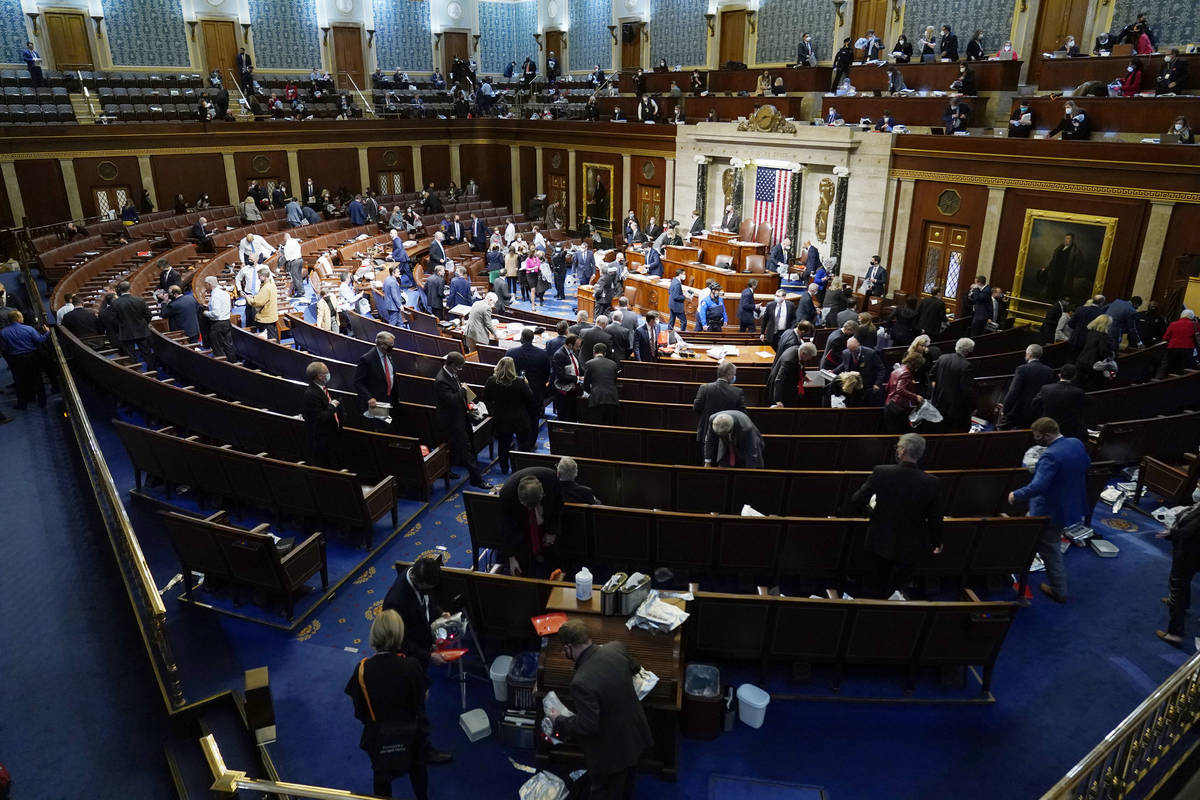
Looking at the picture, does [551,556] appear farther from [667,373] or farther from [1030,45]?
[1030,45]

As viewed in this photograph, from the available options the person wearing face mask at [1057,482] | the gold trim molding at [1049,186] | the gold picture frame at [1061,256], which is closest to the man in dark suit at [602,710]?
the person wearing face mask at [1057,482]

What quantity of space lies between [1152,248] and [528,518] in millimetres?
12453

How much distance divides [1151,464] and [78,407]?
1068 centimetres

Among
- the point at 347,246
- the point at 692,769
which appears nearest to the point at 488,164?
the point at 347,246

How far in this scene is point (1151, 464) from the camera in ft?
25.2

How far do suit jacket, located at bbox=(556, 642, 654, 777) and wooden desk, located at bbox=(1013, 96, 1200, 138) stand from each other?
13861 mm

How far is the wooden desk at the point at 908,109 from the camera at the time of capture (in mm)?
15797

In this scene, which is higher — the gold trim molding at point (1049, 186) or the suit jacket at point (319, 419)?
the gold trim molding at point (1049, 186)

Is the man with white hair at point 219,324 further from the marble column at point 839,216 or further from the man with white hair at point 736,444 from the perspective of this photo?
the marble column at point 839,216

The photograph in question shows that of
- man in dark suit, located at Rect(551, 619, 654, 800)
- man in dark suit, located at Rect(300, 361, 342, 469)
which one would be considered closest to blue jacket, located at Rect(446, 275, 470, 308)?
man in dark suit, located at Rect(300, 361, 342, 469)

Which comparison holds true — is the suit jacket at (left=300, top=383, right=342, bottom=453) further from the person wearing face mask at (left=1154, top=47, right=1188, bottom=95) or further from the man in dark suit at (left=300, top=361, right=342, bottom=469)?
the person wearing face mask at (left=1154, top=47, right=1188, bottom=95)

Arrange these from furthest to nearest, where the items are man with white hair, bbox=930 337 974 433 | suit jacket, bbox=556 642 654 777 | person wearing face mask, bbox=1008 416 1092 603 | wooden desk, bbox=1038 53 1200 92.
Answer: wooden desk, bbox=1038 53 1200 92 → man with white hair, bbox=930 337 974 433 → person wearing face mask, bbox=1008 416 1092 603 → suit jacket, bbox=556 642 654 777

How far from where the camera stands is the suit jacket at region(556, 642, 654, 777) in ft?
11.9

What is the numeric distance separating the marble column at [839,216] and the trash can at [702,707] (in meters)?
14.2
